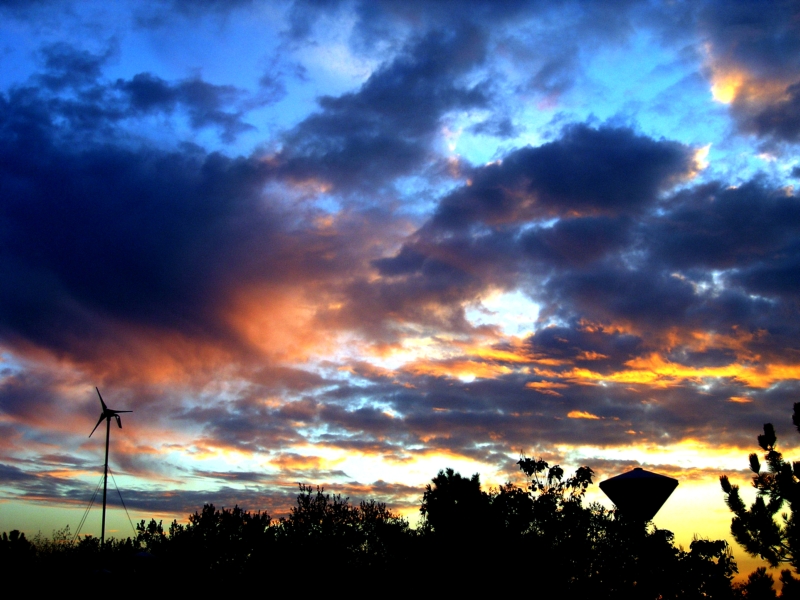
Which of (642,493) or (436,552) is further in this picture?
(436,552)

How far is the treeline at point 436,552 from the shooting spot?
2545cm

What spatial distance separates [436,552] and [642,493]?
23596mm

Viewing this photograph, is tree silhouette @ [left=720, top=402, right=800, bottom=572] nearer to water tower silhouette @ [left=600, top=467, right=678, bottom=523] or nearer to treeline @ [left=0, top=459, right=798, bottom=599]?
treeline @ [left=0, top=459, right=798, bottom=599]

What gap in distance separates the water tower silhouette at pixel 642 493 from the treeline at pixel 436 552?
6.58ft

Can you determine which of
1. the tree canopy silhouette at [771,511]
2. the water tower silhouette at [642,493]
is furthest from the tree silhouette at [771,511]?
the water tower silhouette at [642,493]

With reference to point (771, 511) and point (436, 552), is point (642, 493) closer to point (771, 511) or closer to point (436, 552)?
point (771, 511)

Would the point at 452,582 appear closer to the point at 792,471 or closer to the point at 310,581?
the point at 310,581

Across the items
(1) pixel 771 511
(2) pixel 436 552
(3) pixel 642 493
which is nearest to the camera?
(3) pixel 642 493

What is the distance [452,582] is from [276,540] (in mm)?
17274

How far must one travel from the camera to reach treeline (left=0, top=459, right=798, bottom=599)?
2545 cm

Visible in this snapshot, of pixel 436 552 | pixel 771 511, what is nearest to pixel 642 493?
pixel 771 511

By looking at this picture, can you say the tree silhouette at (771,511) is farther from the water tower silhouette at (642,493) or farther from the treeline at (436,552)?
the water tower silhouette at (642,493)

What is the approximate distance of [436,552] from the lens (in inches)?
1257

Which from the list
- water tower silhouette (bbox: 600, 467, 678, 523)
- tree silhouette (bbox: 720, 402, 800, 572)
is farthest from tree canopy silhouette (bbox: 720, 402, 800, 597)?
water tower silhouette (bbox: 600, 467, 678, 523)
